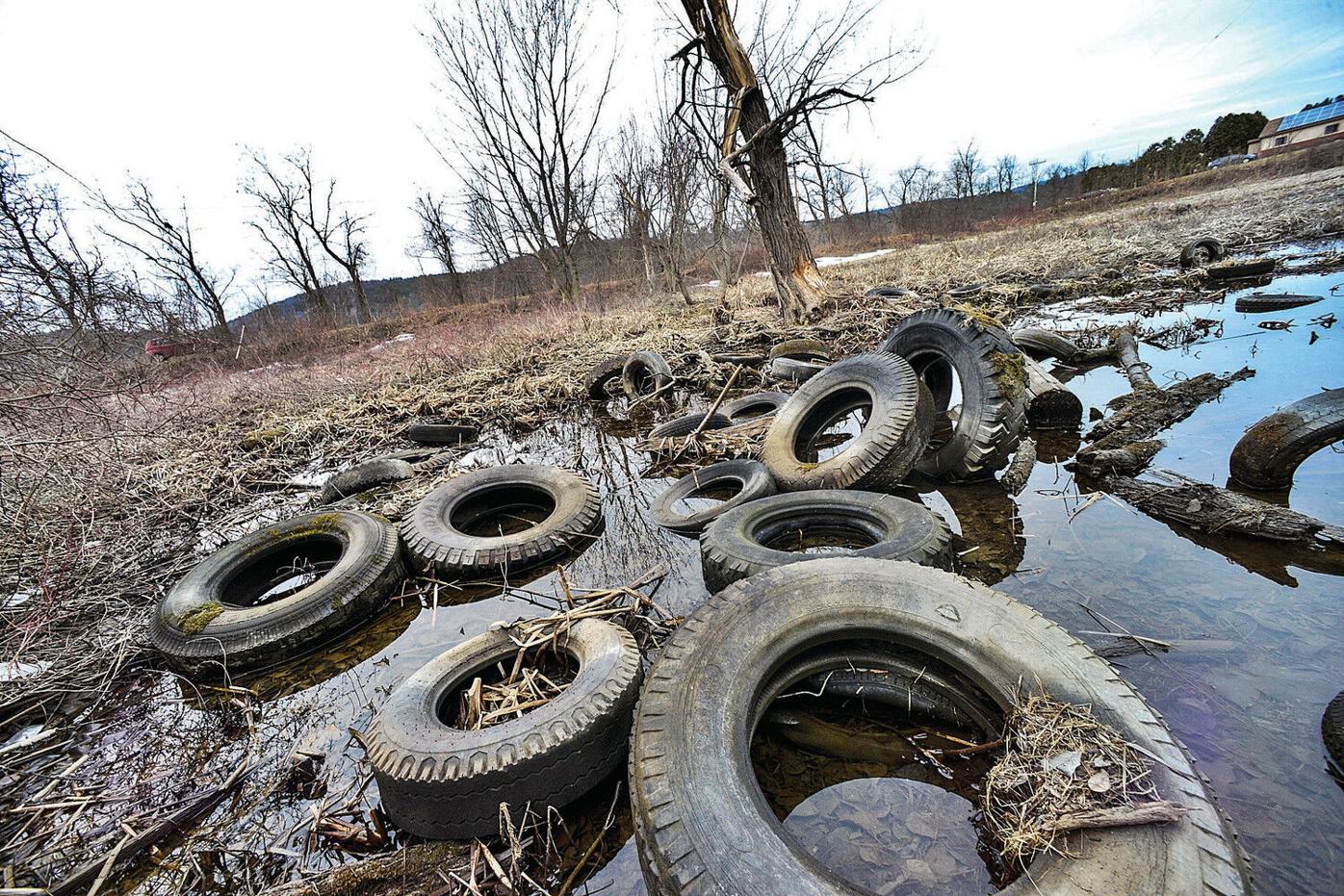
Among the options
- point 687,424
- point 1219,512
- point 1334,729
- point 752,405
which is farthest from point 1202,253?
point 1334,729

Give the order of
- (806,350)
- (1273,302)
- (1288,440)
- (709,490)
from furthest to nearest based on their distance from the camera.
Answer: (806,350), (1273,302), (709,490), (1288,440)

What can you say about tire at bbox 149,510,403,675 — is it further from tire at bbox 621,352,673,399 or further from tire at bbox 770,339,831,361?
tire at bbox 770,339,831,361

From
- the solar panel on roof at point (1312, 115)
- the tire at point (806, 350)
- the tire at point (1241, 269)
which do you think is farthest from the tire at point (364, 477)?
the solar panel on roof at point (1312, 115)

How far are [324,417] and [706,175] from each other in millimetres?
15117

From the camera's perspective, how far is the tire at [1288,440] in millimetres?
3023

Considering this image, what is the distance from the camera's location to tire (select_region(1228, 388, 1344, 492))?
3.02m

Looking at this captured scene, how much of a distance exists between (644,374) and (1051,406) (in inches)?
212

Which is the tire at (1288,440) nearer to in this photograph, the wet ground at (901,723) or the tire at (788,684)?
the wet ground at (901,723)

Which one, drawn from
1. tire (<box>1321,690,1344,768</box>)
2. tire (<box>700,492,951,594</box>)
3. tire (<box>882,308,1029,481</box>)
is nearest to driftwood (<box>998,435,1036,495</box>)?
tire (<box>882,308,1029,481</box>)

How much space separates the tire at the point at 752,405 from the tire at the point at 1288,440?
3.72 metres

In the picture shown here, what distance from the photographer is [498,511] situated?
473 cm

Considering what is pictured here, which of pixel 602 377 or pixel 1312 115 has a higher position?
pixel 1312 115

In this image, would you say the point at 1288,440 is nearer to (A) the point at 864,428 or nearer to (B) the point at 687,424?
(A) the point at 864,428

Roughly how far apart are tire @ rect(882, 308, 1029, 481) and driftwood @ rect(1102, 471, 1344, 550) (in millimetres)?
792
